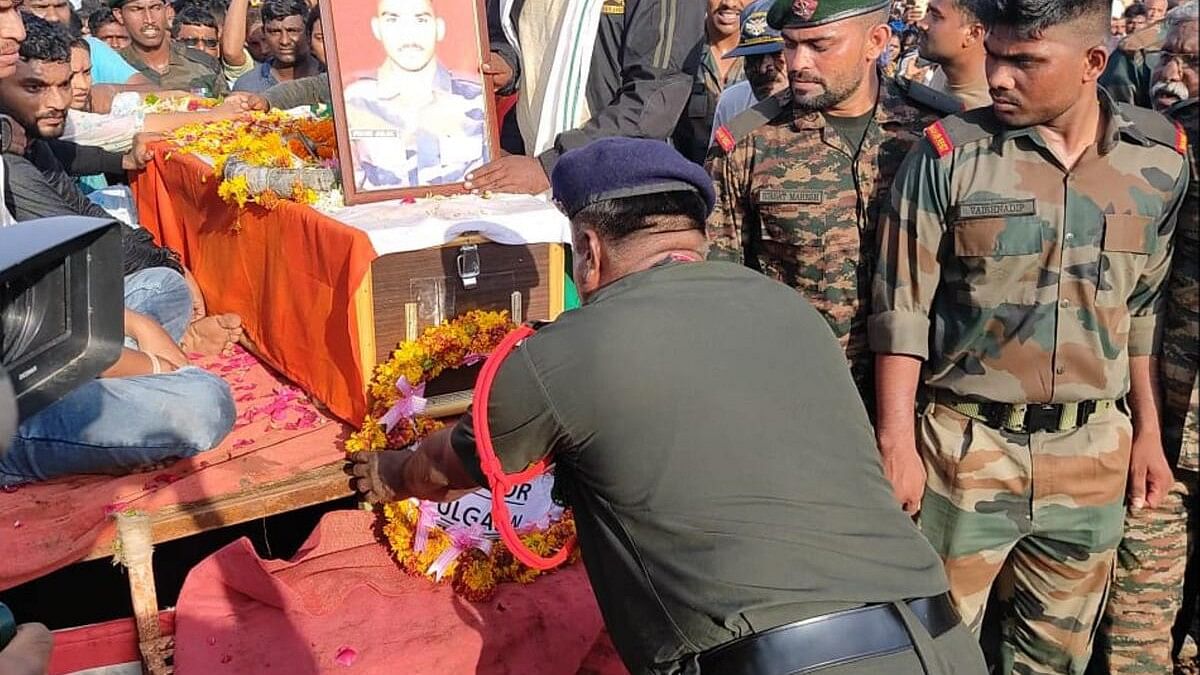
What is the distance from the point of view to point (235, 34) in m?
7.25

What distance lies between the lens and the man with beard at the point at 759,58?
393cm

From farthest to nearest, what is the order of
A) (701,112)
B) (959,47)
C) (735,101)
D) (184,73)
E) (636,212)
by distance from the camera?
(184,73) < (701,112) < (735,101) < (959,47) < (636,212)

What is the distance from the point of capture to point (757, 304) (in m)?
1.73

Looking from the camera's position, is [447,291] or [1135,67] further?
[1135,67]

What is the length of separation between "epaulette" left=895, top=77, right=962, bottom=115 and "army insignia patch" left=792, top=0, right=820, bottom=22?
0.44m

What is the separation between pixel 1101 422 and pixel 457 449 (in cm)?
177

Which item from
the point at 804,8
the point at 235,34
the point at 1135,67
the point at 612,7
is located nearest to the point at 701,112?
the point at 612,7

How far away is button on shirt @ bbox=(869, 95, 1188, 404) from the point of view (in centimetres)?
236

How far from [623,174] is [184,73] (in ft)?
21.5

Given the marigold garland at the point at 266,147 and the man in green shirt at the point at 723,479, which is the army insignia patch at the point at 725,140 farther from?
the marigold garland at the point at 266,147

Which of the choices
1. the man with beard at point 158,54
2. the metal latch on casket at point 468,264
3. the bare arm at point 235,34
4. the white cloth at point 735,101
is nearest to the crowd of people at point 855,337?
the white cloth at point 735,101

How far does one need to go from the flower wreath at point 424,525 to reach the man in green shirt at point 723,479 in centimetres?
109

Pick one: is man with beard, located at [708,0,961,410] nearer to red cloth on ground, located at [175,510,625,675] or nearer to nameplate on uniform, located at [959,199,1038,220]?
nameplate on uniform, located at [959,199,1038,220]

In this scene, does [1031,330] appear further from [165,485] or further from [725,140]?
[165,485]
